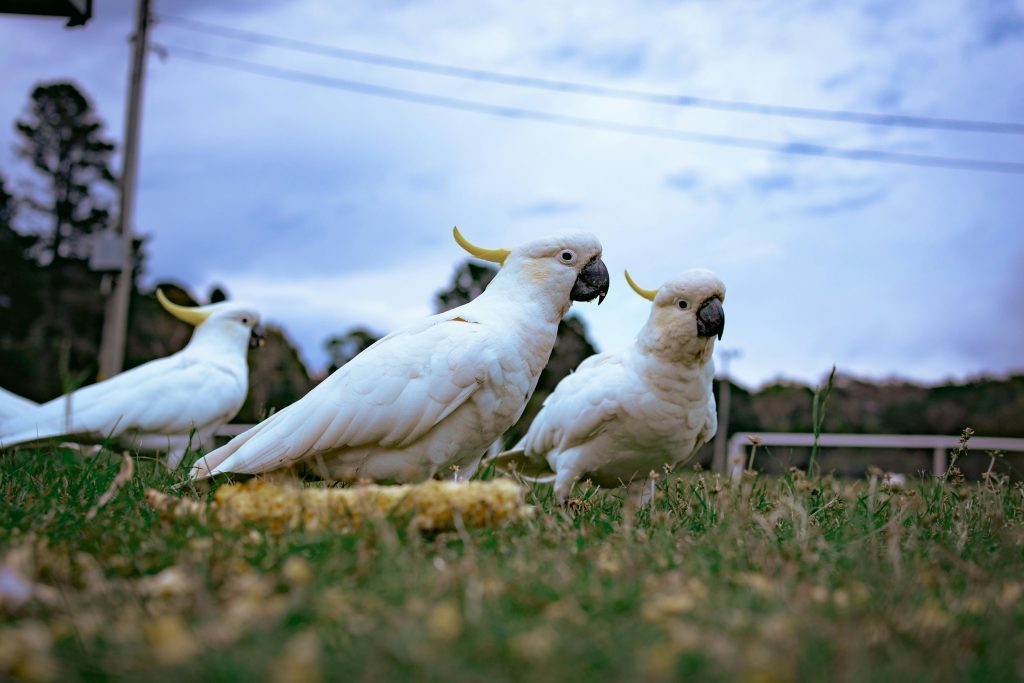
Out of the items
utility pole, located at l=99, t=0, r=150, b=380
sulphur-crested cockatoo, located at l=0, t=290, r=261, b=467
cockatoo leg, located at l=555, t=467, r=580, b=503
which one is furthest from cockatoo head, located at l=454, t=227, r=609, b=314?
utility pole, located at l=99, t=0, r=150, b=380

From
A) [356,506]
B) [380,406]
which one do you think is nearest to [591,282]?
[380,406]

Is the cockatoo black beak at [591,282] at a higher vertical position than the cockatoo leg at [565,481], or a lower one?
higher

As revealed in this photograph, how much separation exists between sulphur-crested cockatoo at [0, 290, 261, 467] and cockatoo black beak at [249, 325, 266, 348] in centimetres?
12

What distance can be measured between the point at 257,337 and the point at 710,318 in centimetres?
345

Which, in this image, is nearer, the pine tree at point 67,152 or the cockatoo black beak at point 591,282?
the cockatoo black beak at point 591,282

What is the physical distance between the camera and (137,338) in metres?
14.4

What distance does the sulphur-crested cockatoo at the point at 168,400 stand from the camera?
480 centimetres

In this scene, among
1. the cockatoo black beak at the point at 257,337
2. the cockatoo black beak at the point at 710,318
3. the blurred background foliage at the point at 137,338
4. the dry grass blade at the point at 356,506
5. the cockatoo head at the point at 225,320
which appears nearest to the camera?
the dry grass blade at the point at 356,506

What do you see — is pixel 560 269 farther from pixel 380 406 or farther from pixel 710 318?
pixel 380 406

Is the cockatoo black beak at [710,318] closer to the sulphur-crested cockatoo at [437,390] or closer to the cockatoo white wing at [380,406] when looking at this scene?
the sulphur-crested cockatoo at [437,390]

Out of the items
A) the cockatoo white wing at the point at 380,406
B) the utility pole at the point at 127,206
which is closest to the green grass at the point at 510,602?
the cockatoo white wing at the point at 380,406

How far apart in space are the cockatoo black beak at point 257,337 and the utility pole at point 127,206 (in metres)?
4.05

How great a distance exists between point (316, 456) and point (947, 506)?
2.01m

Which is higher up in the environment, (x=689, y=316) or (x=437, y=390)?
(x=689, y=316)
